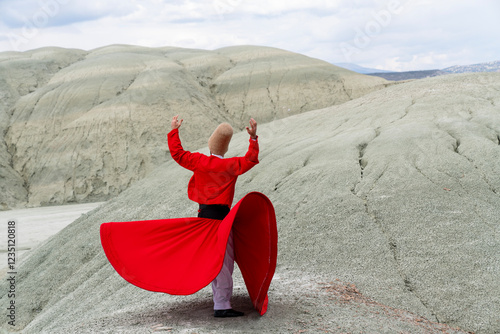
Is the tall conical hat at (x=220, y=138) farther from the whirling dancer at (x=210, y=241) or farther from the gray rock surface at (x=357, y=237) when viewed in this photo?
the gray rock surface at (x=357, y=237)

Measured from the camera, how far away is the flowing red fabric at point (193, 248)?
3869 mm

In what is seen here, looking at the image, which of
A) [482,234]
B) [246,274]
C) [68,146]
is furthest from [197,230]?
[68,146]

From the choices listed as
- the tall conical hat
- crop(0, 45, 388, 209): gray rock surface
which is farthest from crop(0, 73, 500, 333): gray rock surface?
crop(0, 45, 388, 209): gray rock surface

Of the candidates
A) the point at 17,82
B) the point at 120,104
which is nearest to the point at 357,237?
the point at 120,104

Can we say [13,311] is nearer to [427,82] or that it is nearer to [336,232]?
[336,232]

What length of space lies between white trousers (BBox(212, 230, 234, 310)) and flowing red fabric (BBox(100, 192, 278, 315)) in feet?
0.47

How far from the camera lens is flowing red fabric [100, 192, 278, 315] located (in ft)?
12.7

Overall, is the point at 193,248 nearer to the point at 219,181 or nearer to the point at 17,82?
the point at 219,181

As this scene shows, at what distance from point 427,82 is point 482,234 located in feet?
30.1

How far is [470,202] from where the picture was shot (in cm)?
657

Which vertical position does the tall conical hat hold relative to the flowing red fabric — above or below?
above

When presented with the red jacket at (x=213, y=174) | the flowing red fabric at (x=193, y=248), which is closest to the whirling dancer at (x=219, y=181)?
the red jacket at (x=213, y=174)

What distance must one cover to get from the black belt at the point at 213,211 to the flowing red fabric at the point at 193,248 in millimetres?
67

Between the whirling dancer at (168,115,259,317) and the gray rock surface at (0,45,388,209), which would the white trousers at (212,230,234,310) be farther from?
the gray rock surface at (0,45,388,209)
